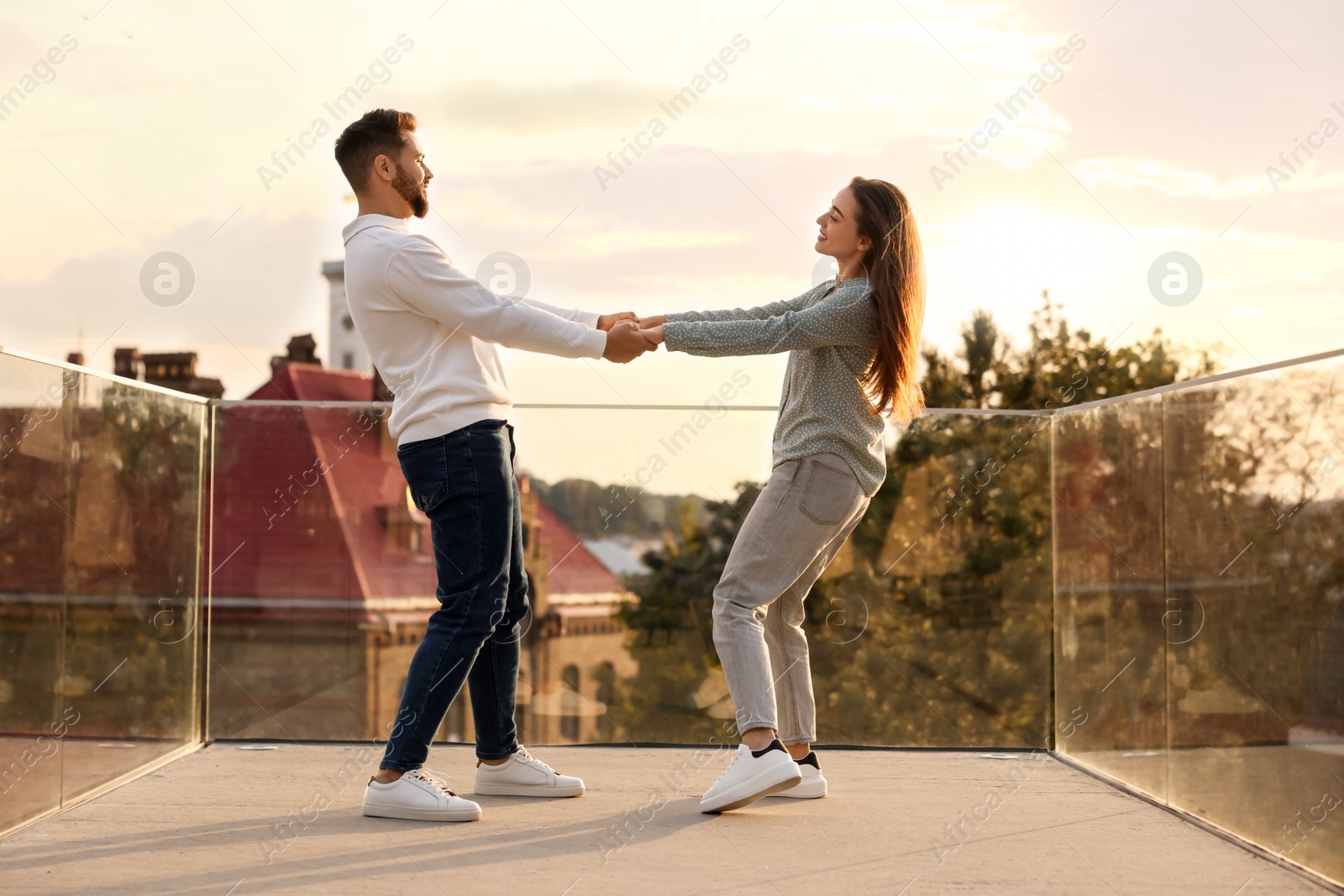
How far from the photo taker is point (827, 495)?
2.75 m

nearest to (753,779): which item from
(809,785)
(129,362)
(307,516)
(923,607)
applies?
(809,785)

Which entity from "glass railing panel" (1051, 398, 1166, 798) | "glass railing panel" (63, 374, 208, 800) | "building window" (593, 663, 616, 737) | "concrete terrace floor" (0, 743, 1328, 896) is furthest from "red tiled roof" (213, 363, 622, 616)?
"glass railing panel" (1051, 398, 1166, 798)

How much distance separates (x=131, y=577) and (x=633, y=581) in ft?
5.35

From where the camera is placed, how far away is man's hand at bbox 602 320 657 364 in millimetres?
2777

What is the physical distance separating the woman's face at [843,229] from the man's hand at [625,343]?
1.64 feet

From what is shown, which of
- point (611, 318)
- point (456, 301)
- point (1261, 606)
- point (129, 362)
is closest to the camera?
point (1261, 606)

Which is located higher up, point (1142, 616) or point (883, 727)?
point (1142, 616)

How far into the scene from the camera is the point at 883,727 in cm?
374

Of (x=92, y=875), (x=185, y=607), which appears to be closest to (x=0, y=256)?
(x=185, y=607)

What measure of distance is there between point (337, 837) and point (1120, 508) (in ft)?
7.17

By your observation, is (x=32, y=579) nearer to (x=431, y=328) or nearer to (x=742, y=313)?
(x=431, y=328)

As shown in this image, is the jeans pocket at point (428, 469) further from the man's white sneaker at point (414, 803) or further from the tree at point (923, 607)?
the tree at point (923, 607)

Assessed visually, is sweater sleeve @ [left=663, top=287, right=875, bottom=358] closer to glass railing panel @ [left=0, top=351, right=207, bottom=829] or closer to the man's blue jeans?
the man's blue jeans

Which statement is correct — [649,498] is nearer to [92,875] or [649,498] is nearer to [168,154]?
[92,875]
